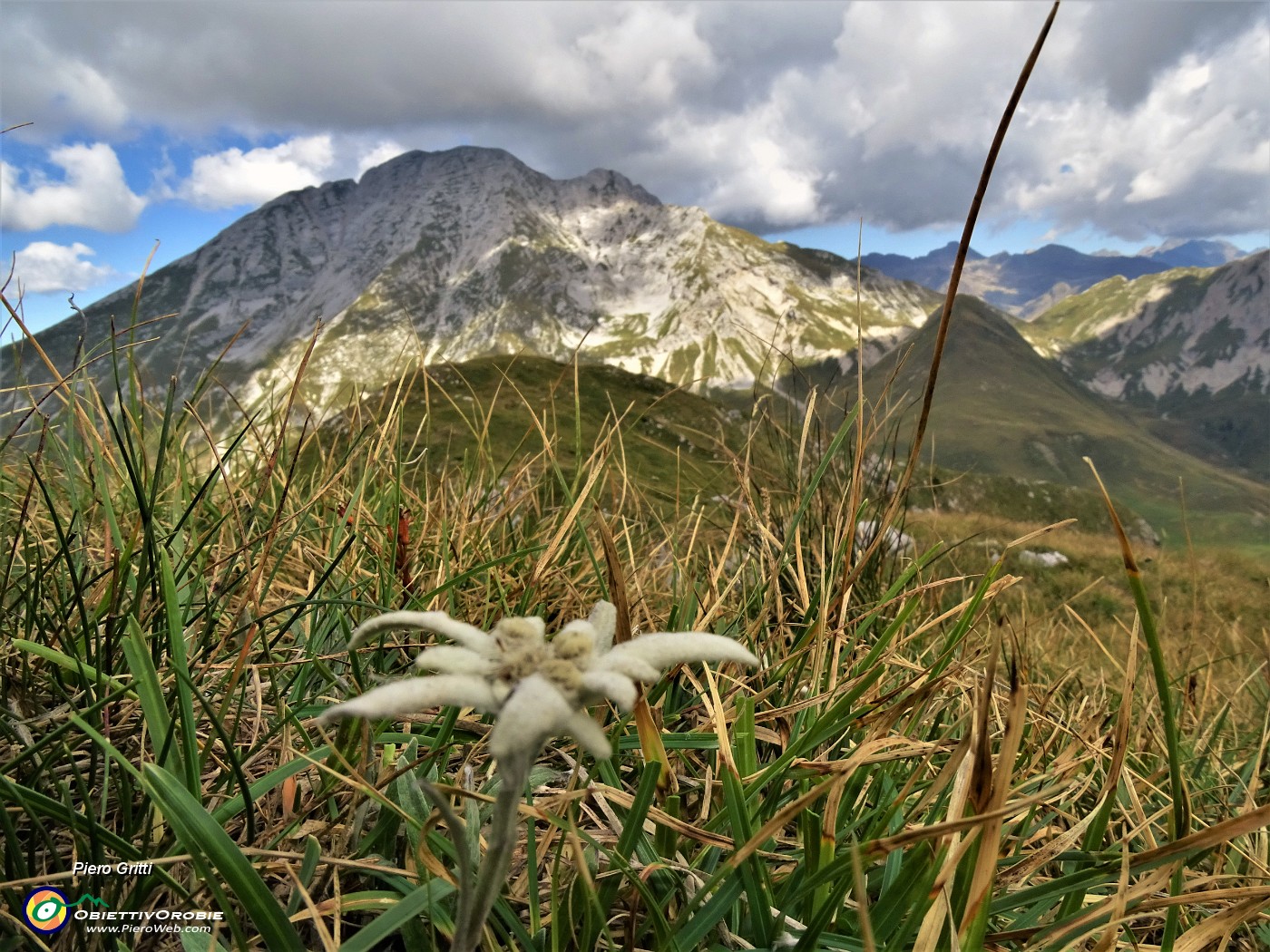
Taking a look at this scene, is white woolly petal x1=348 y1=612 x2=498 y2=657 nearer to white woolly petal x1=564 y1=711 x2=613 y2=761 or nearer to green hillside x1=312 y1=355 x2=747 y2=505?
white woolly petal x1=564 y1=711 x2=613 y2=761

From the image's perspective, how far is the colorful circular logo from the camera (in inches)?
52.4

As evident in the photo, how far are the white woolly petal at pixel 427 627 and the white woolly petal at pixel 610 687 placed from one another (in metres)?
0.18

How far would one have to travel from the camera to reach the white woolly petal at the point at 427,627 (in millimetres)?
1024

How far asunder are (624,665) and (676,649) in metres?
0.10

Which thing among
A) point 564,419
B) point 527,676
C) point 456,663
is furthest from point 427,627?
point 564,419

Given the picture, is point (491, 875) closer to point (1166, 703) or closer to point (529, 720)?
point (529, 720)

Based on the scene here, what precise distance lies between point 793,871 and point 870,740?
15.0 inches

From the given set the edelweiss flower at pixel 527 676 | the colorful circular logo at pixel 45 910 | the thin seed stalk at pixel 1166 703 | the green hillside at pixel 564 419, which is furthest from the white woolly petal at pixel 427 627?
the green hillside at pixel 564 419

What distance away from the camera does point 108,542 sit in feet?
7.33

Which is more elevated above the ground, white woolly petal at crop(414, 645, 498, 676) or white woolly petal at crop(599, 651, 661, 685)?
white woolly petal at crop(414, 645, 498, 676)

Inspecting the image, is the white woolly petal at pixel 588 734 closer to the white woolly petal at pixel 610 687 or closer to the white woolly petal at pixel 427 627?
the white woolly petal at pixel 610 687

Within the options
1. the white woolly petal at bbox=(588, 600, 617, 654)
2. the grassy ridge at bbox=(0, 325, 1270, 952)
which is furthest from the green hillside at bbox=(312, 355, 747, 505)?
the white woolly petal at bbox=(588, 600, 617, 654)

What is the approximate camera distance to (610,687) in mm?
893

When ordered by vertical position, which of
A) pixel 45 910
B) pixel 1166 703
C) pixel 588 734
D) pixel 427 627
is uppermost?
pixel 427 627
